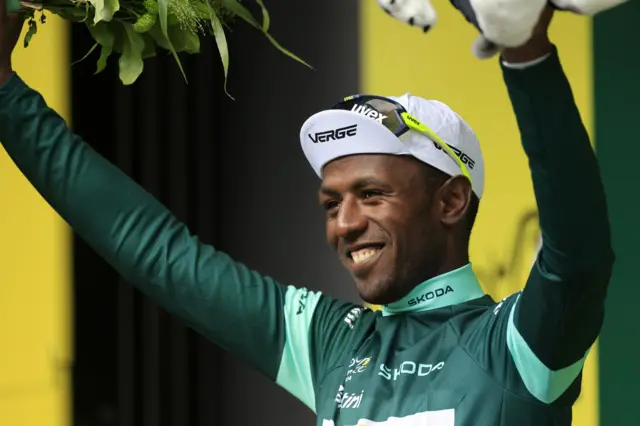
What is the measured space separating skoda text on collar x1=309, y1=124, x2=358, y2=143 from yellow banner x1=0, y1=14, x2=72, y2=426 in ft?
6.29

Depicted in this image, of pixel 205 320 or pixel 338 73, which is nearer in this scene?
pixel 205 320

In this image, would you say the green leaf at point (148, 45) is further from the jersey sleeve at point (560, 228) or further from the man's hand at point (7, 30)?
the jersey sleeve at point (560, 228)

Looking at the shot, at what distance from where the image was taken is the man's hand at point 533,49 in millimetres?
1629

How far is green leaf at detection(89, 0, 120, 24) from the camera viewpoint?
86.1 inches

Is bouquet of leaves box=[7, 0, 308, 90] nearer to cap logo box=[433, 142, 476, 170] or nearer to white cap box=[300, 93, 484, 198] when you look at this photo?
white cap box=[300, 93, 484, 198]

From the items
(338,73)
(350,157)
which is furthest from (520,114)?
(338,73)

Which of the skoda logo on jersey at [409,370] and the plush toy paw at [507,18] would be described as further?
the skoda logo on jersey at [409,370]

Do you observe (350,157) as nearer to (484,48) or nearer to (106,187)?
(106,187)

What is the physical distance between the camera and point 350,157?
7.73 feet

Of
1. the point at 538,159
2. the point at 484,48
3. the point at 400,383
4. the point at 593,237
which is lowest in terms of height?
the point at 400,383

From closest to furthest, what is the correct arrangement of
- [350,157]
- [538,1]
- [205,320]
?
[538,1] < [350,157] < [205,320]

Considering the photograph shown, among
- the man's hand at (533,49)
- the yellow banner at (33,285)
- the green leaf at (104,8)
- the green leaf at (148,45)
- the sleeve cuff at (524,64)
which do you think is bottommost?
the yellow banner at (33,285)

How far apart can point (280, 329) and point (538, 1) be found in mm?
1145

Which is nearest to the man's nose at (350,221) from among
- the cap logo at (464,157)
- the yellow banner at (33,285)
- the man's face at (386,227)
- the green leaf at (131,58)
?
the man's face at (386,227)
